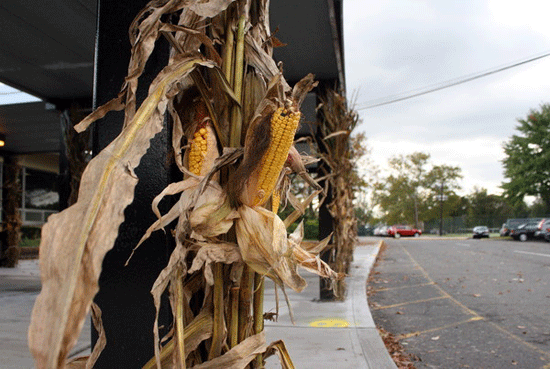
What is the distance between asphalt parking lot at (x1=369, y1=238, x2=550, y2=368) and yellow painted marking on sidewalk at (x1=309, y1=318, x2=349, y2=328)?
0.72 meters

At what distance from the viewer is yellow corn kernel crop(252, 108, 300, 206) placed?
1.15 m

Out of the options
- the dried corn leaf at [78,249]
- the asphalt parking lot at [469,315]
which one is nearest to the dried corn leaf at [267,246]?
the dried corn leaf at [78,249]

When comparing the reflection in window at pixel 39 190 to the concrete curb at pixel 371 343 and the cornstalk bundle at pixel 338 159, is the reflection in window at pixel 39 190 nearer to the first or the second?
the cornstalk bundle at pixel 338 159

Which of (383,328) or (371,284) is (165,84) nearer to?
(383,328)

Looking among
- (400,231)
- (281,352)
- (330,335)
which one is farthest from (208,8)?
(400,231)

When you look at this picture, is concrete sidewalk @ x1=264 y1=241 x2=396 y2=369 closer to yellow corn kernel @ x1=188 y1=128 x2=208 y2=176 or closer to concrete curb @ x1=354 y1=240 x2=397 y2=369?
concrete curb @ x1=354 y1=240 x2=397 y2=369

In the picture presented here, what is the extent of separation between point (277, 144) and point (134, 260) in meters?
0.59

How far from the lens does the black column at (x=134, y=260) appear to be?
1349 millimetres

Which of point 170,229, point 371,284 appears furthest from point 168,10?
point 371,284

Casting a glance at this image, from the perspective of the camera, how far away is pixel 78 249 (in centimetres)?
69

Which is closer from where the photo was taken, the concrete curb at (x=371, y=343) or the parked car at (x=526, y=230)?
the concrete curb at (x=371, y=343)

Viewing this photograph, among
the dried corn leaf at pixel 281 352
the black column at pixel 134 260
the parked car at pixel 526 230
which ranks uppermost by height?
the black column at pixel 134 260

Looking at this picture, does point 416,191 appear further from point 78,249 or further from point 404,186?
point 78,249

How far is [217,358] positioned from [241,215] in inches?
14.9
